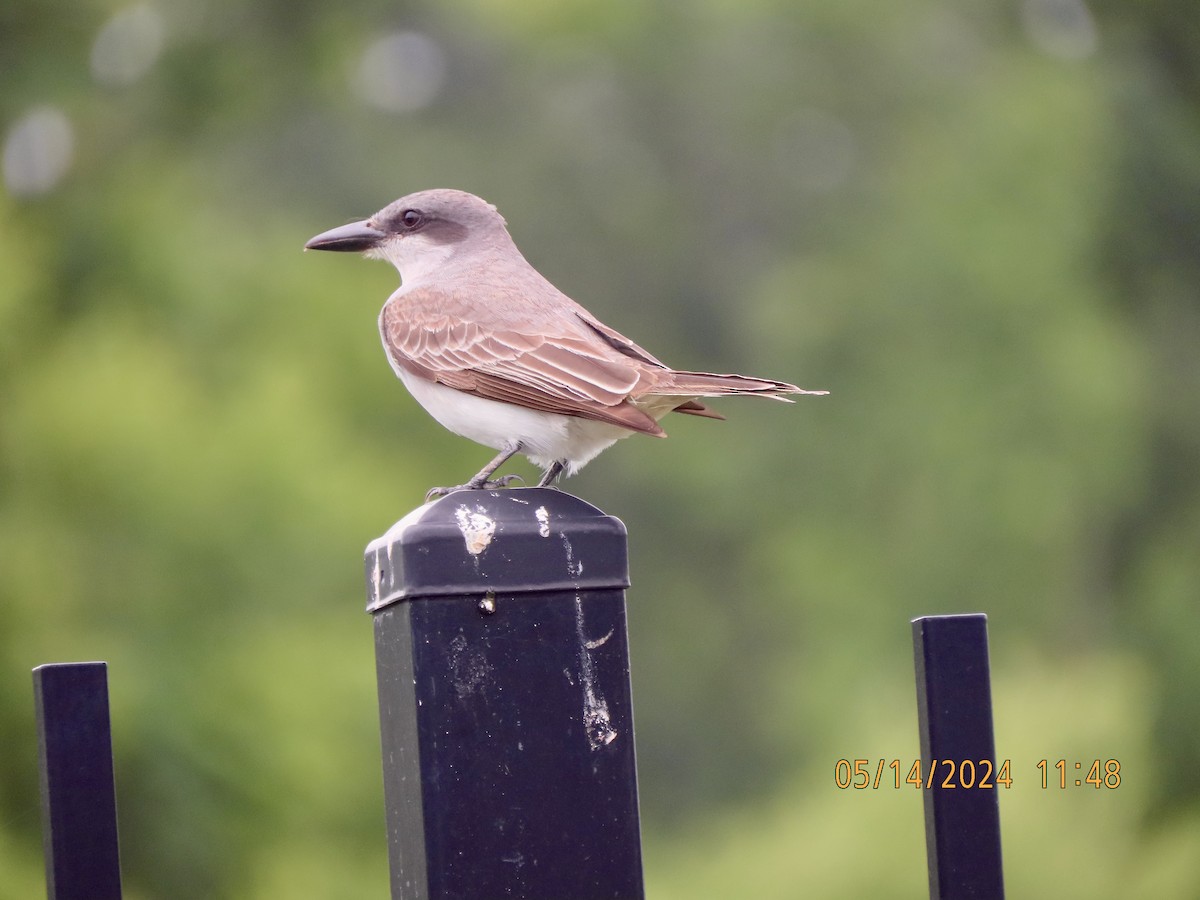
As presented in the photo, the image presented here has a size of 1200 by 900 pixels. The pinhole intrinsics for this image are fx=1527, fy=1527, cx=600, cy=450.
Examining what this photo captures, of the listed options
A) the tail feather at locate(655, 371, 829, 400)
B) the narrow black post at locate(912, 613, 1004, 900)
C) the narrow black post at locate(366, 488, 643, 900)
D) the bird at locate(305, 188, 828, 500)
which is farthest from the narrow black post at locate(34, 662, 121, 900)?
the tail feather at locate(655, 371, 829, 400)

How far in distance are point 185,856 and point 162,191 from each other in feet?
17.0

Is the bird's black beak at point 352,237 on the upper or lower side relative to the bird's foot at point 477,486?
upper

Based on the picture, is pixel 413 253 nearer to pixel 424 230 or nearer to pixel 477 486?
pixel 424 230

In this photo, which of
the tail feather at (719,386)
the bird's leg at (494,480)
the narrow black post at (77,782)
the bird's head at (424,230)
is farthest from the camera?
the bird's head at (424,230)

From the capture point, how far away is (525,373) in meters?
4.15

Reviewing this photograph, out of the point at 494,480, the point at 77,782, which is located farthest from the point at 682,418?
the point at 77,782

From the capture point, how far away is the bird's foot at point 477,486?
2.91 meters

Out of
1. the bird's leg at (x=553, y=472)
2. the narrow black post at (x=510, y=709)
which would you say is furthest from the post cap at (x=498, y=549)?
the bird's leg at (x=553, y=472)

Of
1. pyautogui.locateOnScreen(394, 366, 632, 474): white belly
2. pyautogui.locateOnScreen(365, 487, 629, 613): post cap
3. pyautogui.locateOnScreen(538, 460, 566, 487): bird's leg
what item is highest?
pyautogui.locateOnScreen(394, 366, 632, 474): white belly

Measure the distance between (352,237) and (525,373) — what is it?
135cm

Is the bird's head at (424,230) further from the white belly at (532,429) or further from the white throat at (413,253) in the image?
the white belly at (532,429)

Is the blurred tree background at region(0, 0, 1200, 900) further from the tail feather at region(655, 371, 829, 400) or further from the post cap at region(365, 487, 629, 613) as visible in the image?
the post cap at region(365, 487, 629, 613)

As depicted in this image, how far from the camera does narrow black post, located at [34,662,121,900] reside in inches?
101

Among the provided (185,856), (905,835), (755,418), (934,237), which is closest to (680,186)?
(755,418)
